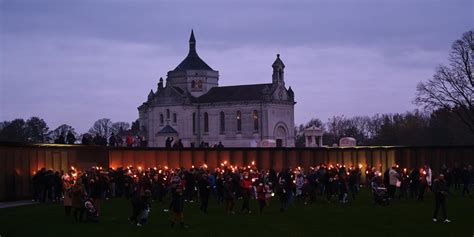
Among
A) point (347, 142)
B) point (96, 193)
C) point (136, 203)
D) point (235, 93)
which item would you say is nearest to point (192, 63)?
point (235, 93)

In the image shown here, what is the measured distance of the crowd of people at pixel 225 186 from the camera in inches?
1190

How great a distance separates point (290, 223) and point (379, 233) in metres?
4.32

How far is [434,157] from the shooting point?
2475 inches

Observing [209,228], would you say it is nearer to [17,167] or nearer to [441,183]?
[441,183]

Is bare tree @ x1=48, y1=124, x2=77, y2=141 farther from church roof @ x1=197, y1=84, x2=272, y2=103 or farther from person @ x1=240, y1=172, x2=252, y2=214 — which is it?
person @ x1=240, y1=172, x2=252, y2=214

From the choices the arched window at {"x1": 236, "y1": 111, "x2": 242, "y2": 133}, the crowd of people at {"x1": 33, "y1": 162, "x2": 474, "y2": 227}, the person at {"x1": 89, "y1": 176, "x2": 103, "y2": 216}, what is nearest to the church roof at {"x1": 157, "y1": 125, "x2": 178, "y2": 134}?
the arched window at {"x1": 236, "y1": 111, "x2": 242, "y2": 133}

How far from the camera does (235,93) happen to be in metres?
119

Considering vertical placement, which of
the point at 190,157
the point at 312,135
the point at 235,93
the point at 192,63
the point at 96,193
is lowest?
the point at 96,193

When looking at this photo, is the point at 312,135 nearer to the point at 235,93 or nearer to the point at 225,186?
the point at 235,93

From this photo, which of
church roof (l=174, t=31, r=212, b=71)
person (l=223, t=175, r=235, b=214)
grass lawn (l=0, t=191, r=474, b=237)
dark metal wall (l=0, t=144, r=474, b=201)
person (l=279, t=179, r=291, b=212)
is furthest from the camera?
church roof (l=174, t=31, r=212, b=71)

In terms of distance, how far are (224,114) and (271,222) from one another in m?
89.6

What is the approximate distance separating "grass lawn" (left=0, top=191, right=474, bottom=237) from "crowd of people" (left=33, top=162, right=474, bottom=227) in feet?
2.12

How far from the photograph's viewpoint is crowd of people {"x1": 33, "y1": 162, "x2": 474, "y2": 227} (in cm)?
3022

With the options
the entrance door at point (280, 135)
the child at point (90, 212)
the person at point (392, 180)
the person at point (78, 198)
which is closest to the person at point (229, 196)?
the child at point (90, 212)
